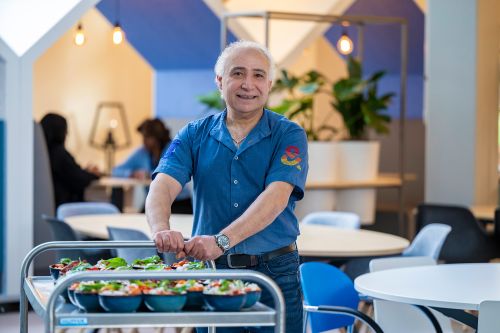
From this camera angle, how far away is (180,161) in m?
3.36

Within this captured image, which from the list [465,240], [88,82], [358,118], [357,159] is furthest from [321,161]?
[88,82]

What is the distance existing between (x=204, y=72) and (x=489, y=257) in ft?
20.7

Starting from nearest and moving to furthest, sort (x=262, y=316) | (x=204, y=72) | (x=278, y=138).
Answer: (x=262, y=316)
(x=278, y=138)
(x=204, y=72)

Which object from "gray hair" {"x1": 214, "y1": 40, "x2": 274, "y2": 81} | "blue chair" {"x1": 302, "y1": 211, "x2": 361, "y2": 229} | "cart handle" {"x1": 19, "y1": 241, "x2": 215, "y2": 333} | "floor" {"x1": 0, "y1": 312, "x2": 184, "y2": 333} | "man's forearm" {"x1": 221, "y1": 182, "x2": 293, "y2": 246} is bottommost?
"floor" {"x1": 0, "y1": 312, "x2": 184, "y2": 333}

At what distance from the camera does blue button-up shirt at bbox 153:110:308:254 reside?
328 centimetres

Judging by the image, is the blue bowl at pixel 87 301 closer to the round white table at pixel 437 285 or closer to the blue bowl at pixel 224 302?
the blue bowl at pixel 224 302

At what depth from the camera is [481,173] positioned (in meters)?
8.59

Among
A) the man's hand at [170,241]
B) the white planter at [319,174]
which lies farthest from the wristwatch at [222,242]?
the white planter at [319,174]

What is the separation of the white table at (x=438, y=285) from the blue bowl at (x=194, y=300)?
1.29 metres

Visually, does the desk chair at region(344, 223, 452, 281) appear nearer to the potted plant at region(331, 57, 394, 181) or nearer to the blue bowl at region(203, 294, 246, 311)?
the potted plant at region(331, 57, 394, 181)

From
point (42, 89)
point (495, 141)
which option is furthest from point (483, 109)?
point (42, 89)

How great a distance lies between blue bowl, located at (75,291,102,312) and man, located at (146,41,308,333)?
77 cm

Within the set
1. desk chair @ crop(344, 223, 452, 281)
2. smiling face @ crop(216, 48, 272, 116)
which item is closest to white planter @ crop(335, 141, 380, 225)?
desk chair @ crop(344, 223, 452, 281)

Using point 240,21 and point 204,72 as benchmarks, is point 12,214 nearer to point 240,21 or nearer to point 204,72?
point 240,21
